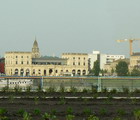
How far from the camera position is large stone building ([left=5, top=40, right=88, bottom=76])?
591 feet

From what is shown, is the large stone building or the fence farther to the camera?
the large stone building

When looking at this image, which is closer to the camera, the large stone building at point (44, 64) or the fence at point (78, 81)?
the fence at point (78, 81)

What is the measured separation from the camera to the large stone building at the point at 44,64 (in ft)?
591

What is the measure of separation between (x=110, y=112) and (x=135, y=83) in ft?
67.0

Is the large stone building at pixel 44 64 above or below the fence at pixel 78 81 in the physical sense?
above

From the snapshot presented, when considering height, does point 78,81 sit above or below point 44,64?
below

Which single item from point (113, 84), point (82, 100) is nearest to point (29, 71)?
point (113, 84)

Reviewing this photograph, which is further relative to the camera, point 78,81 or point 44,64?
point 44,64

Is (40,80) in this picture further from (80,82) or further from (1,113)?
(1,113)

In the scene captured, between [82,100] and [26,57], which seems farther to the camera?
[26,57]

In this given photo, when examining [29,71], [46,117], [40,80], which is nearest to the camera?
[46,117]

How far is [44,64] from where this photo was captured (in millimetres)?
186375

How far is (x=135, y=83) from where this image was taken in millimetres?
35188

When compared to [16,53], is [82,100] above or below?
below
